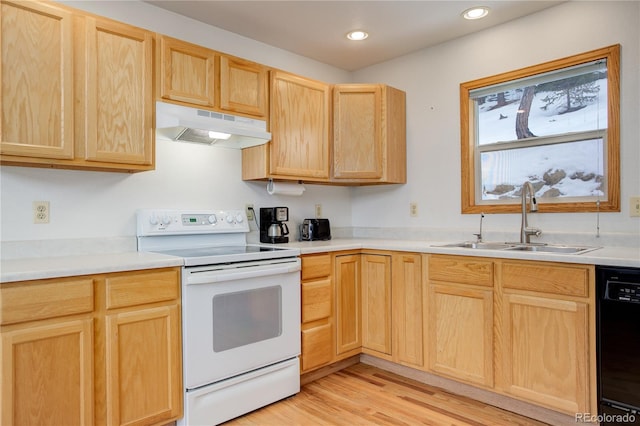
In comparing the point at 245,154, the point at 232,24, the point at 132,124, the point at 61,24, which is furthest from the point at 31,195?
the point at 232,24

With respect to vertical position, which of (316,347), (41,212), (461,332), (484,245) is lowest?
(316,347)

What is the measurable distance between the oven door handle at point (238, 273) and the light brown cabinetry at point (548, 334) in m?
1.23

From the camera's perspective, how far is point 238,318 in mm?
2178

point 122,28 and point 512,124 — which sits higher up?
point 122,28

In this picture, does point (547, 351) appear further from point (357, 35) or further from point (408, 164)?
point (357, 35)

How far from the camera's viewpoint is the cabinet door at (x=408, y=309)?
8.39 ft

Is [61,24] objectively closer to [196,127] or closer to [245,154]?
[196,127]

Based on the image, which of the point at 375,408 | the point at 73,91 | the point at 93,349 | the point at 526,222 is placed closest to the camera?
the point at 93,349

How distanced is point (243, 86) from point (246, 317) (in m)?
1.49

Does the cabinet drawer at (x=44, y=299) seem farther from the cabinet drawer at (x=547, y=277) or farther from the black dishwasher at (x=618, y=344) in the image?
the black dishwasher at (x=618, y=344)

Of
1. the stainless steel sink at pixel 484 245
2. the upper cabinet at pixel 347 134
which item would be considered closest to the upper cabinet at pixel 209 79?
the upper cabinet at pixel 347 134

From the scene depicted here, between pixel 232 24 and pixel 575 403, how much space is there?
9.94 feet

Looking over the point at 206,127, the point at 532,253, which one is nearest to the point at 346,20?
the point at 206,127

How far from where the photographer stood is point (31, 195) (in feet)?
6.66
